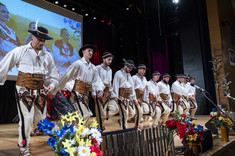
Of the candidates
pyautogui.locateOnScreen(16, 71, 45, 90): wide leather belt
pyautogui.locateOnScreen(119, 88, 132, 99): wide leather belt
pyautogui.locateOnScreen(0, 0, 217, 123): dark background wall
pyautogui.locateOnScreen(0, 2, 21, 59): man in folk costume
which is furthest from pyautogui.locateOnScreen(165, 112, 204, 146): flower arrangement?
pyautogui.locateOnScreen(0, 0, 217, 123): dark background wall

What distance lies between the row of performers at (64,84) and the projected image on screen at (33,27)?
272 centimetres

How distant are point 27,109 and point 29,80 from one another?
0.36 meters

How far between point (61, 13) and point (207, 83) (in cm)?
720

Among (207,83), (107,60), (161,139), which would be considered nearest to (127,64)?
(107,60)

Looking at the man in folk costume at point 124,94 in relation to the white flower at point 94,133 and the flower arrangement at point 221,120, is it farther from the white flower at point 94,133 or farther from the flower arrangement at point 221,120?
the white flower at point 94,133

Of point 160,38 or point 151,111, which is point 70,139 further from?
point 160,38

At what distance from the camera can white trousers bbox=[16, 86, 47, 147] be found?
90.3 inches

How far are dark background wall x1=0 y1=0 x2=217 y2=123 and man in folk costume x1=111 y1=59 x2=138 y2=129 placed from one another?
5542mm

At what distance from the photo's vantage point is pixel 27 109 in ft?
7.77

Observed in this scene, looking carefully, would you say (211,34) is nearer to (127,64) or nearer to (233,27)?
(233,27)

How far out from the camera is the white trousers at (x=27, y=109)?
2.29m

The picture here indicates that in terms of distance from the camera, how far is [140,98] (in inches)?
206

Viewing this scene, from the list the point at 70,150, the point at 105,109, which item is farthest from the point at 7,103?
the point at 70,150

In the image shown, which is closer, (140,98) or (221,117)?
(221,117)
